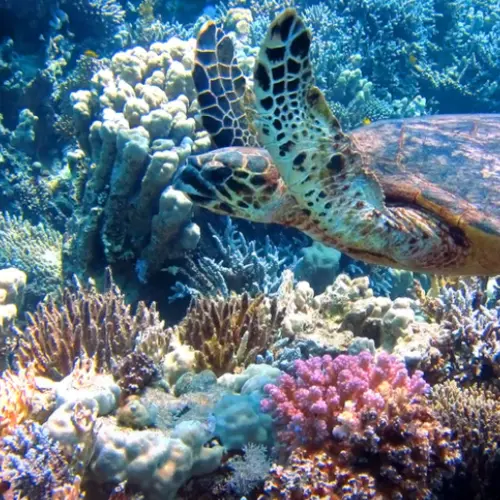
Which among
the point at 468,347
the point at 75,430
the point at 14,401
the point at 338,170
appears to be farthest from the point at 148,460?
the point at 468,347

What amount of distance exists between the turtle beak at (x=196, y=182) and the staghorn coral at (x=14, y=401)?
141 cm

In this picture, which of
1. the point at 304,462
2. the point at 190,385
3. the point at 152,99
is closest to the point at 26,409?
the point at 190,385

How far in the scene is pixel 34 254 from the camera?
5.23 meters

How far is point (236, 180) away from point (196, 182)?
0.25m

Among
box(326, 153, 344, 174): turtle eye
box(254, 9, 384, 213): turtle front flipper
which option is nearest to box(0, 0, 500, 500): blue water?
box(254, 9, 384, 213): turtle front flipper

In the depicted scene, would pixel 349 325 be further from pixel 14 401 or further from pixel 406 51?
pixel 406 51

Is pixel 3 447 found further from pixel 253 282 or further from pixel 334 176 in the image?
pixel 253 282

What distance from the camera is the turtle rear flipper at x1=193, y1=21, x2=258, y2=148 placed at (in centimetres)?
334

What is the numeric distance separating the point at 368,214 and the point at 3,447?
86.3 inches

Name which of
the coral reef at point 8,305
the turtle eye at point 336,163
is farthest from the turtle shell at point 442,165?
the coral reef at point 8,305

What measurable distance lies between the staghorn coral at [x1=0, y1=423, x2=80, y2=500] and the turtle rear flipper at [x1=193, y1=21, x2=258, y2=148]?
2.32 meters

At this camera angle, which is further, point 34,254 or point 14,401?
point 34,254

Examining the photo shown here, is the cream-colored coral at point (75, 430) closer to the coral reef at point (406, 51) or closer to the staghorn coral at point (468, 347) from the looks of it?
the staghorn coral at point (468, 347)

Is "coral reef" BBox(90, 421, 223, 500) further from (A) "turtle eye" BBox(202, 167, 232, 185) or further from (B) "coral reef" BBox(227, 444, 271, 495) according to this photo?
(A) "turtle eye" BBox(202, 167, 232, 185)
